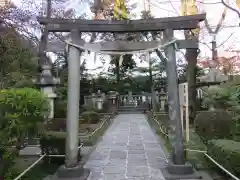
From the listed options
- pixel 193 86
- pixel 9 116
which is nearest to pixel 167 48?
pixel 9 116

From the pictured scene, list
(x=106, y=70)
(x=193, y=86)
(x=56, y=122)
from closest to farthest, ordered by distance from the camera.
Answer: (x=56, y=122), (x=193, y=86), (x=106, y=70)

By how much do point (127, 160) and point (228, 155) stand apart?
10.5 ft

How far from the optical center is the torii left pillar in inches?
273

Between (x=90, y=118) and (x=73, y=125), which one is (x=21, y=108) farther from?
(x=90, y=118)

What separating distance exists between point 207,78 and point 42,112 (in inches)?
360

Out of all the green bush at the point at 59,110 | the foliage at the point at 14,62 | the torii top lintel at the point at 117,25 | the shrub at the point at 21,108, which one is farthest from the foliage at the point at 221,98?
the foliage at the point at 14,62

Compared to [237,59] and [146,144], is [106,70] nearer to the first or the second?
[237,59]

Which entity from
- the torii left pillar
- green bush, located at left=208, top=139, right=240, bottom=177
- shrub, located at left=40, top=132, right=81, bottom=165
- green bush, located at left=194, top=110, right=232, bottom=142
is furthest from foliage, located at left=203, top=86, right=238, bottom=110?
the torii left pillar

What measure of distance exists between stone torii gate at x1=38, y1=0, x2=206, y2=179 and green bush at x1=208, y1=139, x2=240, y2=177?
32.0 inches

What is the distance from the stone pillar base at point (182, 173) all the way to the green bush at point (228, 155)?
1.66ft

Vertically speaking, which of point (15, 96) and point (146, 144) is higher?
point (15, 96)

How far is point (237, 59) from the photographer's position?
27.5m

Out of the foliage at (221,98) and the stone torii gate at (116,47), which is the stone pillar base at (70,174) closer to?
the stone torii gate at (116,47)

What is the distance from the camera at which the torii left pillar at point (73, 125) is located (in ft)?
22.7
